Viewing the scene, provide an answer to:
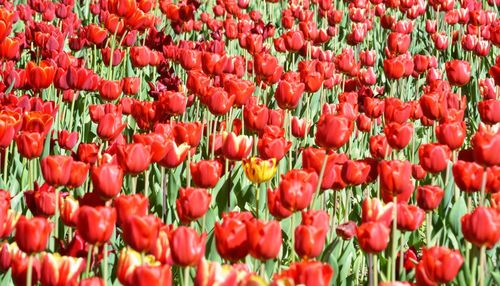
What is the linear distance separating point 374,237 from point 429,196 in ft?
1.75

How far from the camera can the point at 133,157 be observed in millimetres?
2473

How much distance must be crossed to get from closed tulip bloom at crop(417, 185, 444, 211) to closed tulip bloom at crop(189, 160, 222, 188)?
2.04 ft

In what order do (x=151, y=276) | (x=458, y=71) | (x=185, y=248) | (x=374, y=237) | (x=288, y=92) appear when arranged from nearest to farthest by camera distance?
(x=151, y=276)
(x=185, y=248)
(x=374, y=237)
(x=288, y=92)
(x=458, y=71)

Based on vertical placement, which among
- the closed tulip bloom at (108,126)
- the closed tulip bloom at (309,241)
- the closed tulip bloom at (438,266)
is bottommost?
the closed tulip bloom at (438,266)

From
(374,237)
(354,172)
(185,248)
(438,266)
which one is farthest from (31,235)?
(354,172)

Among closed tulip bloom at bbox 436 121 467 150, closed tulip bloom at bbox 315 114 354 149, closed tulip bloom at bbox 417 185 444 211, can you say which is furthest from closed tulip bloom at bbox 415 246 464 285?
closed tulip bloom at bbox 436 121 467 150

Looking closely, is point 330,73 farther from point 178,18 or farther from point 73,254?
point 73,254

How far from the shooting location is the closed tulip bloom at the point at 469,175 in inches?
98.7

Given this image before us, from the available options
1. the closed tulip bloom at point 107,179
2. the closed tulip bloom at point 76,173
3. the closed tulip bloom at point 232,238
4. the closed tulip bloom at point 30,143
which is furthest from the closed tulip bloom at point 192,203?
the closed tulip bloom at point 30,143

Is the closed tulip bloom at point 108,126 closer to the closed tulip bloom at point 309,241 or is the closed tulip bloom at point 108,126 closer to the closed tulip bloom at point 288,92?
the closed tulip bloom at point 288,92

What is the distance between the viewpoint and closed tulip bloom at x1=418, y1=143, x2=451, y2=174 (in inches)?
107

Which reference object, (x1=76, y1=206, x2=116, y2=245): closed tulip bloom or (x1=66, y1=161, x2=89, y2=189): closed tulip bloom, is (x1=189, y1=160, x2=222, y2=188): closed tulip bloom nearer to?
(x1=66, y1=161, x2=89, y2=189): closed tulip bloom

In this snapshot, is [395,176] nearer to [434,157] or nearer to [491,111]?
[434,157]

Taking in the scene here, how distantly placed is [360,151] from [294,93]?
89cm
